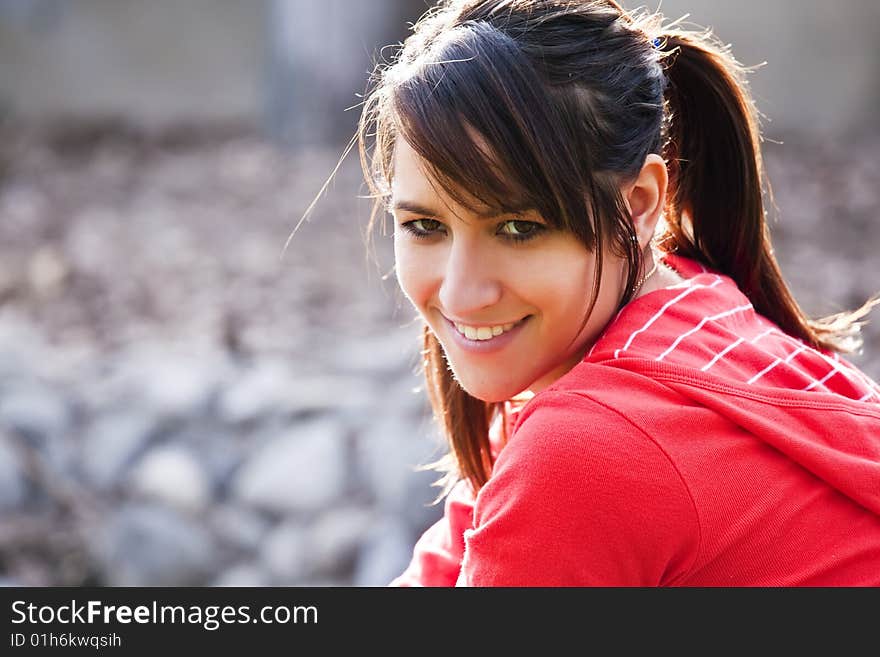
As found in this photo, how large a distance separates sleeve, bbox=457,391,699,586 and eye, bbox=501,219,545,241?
21cm

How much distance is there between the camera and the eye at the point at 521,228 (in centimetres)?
137

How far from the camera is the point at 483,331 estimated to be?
143 cm

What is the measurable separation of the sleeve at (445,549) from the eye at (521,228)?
56 cm

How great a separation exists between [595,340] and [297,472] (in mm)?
1753

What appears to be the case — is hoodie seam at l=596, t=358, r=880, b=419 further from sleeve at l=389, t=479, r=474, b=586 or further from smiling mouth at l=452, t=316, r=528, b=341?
sleeve at l=389, t=479, r=474, b=586

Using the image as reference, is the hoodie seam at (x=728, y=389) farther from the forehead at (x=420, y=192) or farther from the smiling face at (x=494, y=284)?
the forehead at (x=420, y=192)

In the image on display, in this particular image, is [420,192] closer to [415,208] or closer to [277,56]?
Result: [415,208]

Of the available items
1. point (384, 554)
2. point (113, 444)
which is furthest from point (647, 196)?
point (113, 444)

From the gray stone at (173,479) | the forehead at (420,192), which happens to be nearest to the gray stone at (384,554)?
the gray stone at (173,479)

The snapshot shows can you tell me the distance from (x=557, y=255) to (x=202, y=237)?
Answer: 383 centimetres

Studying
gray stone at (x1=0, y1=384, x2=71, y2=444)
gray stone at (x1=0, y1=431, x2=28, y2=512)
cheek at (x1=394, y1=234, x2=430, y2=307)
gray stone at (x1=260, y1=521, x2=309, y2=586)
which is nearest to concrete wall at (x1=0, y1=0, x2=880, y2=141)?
gray stone at (x1=0, y1=384, x2=71, y2=444)

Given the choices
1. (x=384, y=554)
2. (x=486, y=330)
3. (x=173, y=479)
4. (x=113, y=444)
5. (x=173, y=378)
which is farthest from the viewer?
(x=173, y=378)

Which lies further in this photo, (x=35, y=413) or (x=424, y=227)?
(x=35, y=413)

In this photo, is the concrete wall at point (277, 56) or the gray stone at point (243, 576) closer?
the gray stone at point (243, 576)
